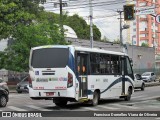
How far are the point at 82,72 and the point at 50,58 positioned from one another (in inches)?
70.5

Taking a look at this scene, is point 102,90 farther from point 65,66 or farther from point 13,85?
point 13,85

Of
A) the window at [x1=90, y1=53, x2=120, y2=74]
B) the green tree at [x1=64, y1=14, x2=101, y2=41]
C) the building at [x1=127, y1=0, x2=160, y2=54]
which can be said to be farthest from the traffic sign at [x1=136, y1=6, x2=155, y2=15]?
the building at [x1=127, y1=0, x2=160, y2=54]

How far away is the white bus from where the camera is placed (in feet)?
62.4

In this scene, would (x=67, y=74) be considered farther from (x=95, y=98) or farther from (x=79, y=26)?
(x=79, y=26)

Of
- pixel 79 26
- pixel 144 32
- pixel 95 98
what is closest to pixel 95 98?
pixel 95 98

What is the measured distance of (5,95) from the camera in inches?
837

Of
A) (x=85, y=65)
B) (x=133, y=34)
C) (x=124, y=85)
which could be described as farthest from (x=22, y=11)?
(x=133, y=34)

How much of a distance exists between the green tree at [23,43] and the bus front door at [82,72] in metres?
23.3

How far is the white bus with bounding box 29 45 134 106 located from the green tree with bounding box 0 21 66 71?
22193 mm

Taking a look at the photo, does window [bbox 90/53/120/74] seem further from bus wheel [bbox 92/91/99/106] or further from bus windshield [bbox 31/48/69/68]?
bus windshield [bbox 31/48/69/68]

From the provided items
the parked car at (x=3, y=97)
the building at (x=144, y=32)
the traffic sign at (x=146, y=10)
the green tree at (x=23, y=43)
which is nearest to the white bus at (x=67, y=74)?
the parked car at (x=3, y=97)

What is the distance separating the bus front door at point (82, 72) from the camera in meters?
19.8

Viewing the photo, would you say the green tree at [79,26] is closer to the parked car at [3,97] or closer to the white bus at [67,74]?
the white bus at [67,74]

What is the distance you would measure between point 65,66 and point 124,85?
6721 millimetres
